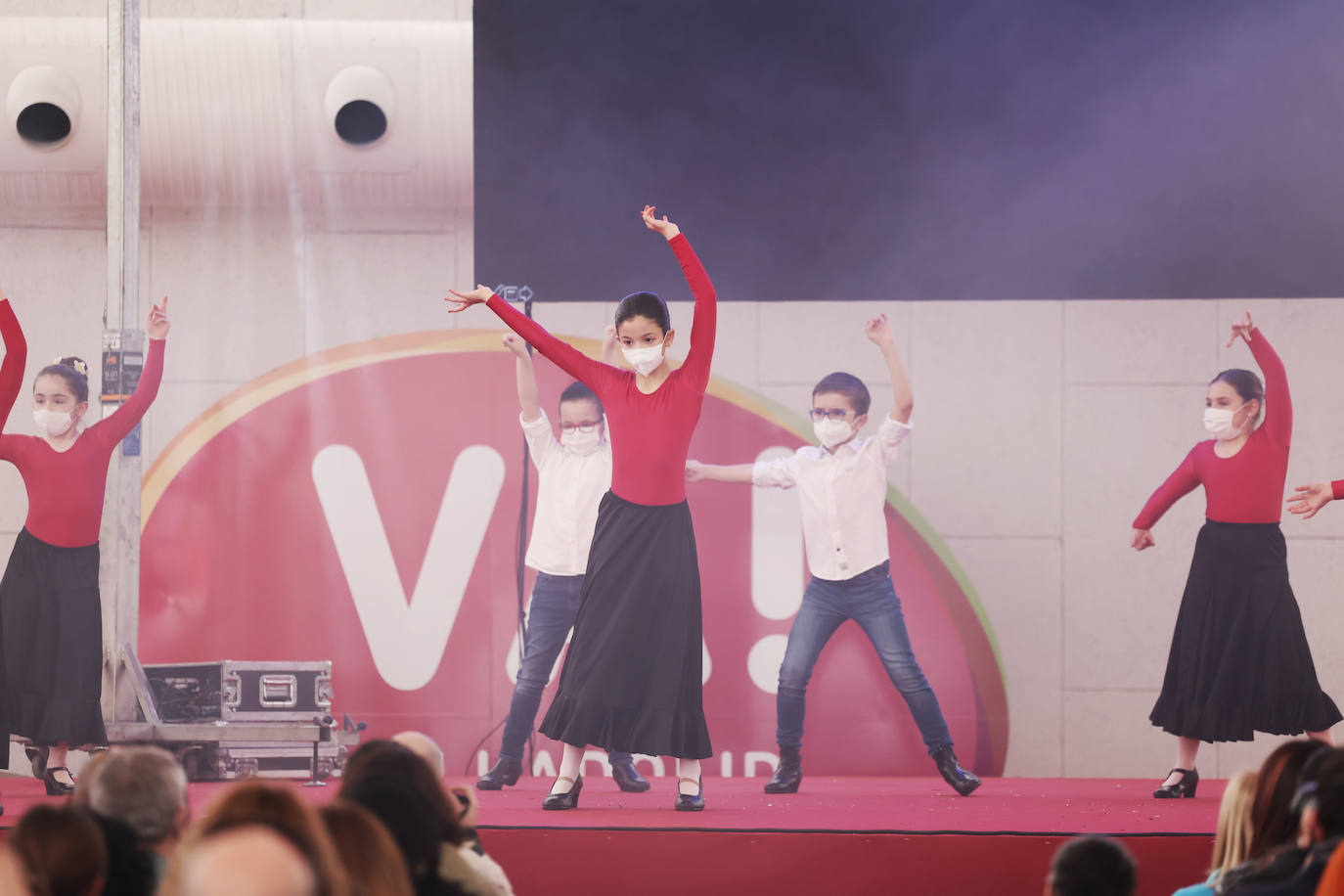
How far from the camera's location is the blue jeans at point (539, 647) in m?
5.00

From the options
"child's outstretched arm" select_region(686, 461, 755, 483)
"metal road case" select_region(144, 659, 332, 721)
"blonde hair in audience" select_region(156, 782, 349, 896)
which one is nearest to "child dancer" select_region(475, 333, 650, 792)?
"child's outstretched arm" select_region(686, 461, 755, 483)

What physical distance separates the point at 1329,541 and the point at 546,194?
358 centimetres

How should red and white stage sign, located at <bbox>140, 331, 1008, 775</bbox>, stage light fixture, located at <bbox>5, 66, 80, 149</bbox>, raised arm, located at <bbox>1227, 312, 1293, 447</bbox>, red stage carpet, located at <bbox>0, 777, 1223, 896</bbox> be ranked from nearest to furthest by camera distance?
red stage carpet, located at <bbox>0, 777, 1223, 896</bbox>, raised arm, located at <bbox>1227, 312, 1293, 447</bbox>, stage light fixture, located at <bbox>5, 66, 80, 149</bbox>, red and white stage sign, located at <bbox>140, 331, 1008, 775</bbox>

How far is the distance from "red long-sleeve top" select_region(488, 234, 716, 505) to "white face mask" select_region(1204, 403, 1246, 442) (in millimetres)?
1912

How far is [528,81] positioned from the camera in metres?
5.62

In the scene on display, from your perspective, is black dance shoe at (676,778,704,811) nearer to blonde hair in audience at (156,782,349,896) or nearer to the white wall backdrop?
the white wall backdrop

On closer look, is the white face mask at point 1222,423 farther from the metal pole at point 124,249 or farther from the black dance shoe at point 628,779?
the metal pole at point 124,249

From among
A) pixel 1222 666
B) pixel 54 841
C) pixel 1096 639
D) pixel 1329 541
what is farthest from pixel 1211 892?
pixel 1329 541

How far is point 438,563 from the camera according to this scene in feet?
19.4

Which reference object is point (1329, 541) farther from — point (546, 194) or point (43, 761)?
point (43, 761)

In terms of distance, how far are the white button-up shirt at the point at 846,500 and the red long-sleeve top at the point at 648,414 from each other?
104cm

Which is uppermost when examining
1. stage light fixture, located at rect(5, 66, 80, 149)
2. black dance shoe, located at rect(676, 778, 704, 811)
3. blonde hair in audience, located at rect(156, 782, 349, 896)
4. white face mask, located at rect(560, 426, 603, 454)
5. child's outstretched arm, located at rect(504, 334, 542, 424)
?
stage light fixture, located at rect(5, 66, 80, 149)

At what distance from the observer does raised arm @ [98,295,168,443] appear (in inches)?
199

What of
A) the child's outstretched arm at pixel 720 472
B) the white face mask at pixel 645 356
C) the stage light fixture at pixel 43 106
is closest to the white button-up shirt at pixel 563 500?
the child's outstretched arm at pixel 720 472
